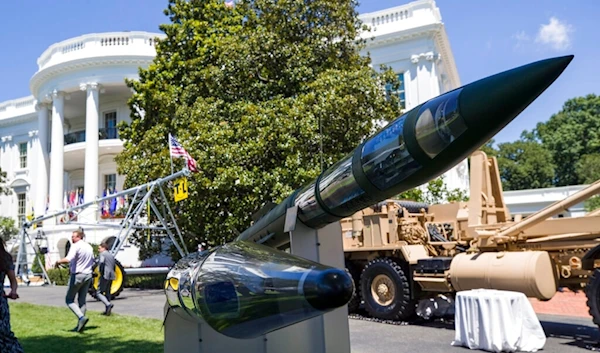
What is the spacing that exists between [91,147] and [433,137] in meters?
26.8

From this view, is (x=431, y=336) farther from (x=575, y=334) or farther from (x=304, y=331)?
(x=304, y=331)

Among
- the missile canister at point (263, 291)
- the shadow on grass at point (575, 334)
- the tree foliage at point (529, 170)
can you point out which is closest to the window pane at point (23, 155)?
the tree foliage at point (529, 170)

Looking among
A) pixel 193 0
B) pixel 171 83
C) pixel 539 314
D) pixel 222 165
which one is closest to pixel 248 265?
pixel 539 314

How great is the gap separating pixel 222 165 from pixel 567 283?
831 cm

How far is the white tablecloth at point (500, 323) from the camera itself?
7590 mm

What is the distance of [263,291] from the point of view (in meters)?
2.81

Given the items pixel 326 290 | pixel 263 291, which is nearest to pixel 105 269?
pixel 263 291

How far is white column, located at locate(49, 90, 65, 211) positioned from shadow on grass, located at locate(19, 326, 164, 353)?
2080 centimetres

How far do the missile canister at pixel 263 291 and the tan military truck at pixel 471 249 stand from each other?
6.30 m

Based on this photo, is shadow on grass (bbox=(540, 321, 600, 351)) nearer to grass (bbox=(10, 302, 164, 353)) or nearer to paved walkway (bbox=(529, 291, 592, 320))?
paved walkway (bbox=(529, 291, 592, 320))

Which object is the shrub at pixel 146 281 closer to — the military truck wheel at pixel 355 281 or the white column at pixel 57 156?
the white column at pixel 57 156

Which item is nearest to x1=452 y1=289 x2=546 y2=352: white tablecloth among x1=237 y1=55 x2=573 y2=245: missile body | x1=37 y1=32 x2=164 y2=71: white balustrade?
x1=237 y1=55 x2=573 y2=245: missile body

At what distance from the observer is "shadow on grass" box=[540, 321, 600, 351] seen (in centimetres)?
817

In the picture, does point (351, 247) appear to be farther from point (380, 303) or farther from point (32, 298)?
point (32, 298)
